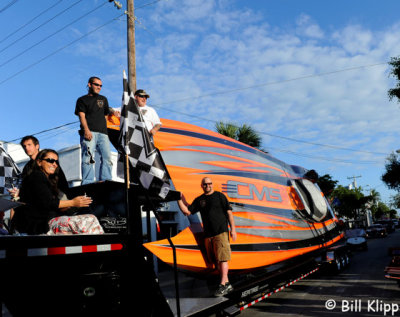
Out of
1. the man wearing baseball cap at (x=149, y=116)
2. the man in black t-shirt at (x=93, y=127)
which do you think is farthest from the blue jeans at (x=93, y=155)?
the man wearing baseball cap at (x=149, y=116)

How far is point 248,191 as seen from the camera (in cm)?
534

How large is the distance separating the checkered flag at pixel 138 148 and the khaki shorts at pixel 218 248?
1.08 m

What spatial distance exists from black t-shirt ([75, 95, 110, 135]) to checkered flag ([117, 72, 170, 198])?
3.59 feet

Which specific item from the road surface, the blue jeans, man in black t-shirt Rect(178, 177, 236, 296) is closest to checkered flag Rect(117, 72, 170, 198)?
man in black t-shirt Rect(178, 177, 236, 296)

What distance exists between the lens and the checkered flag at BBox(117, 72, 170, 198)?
3.60 meters

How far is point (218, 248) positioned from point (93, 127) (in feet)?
7.65

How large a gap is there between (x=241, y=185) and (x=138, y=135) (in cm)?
218

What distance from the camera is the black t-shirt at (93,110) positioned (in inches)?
178

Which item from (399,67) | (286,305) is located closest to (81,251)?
(286,305)

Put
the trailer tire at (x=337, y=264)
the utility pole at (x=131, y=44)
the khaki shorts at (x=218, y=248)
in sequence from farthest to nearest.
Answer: the utility pole at (x=131, y=44)
the trailer tire at (x=337, y=264)
the khaki shorts at (x=218, y=248)

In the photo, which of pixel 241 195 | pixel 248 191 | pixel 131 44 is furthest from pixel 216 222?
pixel 131 44

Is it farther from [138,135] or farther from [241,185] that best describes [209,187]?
[138,135]

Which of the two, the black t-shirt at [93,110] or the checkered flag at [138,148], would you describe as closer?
the checkered flag at [138,148]

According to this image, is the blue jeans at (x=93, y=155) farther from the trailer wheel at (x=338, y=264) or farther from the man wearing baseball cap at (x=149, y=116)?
the trailer wheel at (x=338, y=264)
